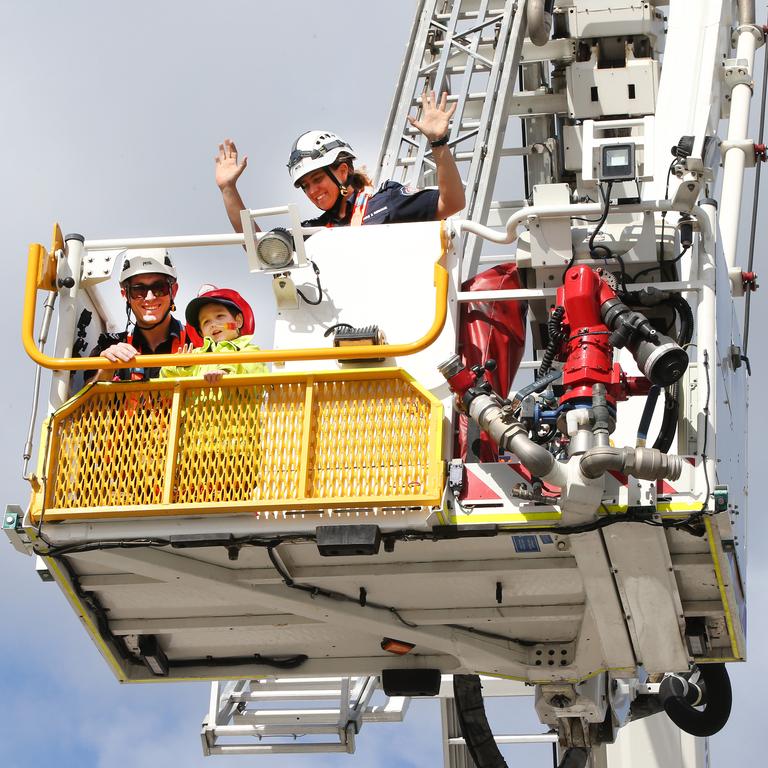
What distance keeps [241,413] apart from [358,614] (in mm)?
1740

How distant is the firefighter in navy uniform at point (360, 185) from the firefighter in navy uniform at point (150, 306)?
3.91 feet

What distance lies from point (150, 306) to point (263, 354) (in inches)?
46.6

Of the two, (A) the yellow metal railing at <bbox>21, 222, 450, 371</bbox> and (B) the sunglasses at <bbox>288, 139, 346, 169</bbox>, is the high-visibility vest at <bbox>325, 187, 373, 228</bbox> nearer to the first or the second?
(B) the sunglasses at <bbox>288, 139, 346, 169</bbox>

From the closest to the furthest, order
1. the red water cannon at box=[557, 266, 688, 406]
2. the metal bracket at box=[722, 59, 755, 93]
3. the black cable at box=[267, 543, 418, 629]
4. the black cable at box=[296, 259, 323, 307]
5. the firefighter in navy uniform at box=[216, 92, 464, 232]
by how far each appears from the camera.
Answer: the red water cannon at box=[557, 266, 688, 406] → the black cable at box=[267, 543, 418, 629] → the black cable at box=[296, 259, 323, 307] → the firefighter in navy uniform at box=[216, 92, 464, 232] → the metal bracket at box=[722, 59, 755, 93]

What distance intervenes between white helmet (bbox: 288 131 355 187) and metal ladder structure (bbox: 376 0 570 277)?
2107 millimetres

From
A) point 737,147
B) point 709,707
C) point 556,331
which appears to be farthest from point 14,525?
point 737,147

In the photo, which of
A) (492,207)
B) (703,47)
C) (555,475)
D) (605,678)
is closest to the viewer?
(555,475)

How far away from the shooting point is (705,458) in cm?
1030

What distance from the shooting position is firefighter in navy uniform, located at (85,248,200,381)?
446 inches

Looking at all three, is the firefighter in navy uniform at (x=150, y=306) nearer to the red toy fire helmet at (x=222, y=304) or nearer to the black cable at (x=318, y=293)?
the red toy fire helmet at (x=222, y=304)

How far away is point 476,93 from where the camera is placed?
15008mm

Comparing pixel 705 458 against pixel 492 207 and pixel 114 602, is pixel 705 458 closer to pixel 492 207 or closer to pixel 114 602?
pixel 114 602

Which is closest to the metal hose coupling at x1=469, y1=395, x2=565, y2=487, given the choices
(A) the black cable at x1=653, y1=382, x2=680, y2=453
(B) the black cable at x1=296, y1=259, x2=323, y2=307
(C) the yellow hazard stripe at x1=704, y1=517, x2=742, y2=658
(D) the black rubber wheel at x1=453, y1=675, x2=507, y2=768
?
(A) the black cable at x1=653, y1=382, x2=680, y2=453

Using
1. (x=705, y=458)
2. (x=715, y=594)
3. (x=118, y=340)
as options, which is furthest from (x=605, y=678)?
(x=118, y=340)
